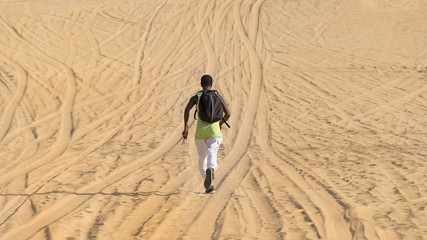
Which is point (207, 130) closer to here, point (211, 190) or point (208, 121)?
point (208, 121)

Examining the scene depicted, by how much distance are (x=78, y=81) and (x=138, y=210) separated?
9.34 meters

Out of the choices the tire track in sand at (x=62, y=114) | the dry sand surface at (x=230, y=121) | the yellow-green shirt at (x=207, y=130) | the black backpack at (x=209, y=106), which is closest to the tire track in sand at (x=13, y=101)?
the dry sand surface at (x=230, y=121)

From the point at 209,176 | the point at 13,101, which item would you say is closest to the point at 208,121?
the point at 209,176

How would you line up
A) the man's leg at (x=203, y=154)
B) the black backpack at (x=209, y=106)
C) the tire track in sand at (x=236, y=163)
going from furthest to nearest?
the man's leg at (x=203, y=154), the black backpack at (x=209, y=106), the tire track in sand at (x=236, y=163)

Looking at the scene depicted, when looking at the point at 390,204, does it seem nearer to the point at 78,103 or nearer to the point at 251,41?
the point at 78,103

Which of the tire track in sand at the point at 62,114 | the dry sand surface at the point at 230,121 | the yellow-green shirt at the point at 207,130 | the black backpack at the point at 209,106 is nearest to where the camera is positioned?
the dry sand surface at the point at 230,121

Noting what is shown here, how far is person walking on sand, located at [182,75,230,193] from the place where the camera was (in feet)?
25.6

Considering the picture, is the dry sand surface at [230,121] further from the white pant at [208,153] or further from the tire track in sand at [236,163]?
the white pant at [208,153]

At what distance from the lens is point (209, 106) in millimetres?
7777

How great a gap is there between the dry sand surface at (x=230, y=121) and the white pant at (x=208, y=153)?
47cm

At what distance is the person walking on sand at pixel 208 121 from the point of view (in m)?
7.79

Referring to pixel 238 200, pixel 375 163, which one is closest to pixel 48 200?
pixel 238 200

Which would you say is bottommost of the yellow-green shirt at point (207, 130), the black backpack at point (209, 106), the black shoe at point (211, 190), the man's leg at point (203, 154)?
the black shoe at point (211, 190)

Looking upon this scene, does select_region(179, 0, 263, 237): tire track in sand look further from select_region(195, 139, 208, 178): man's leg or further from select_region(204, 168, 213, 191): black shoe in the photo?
select_region(195, 139, 208, 178): man's leg
